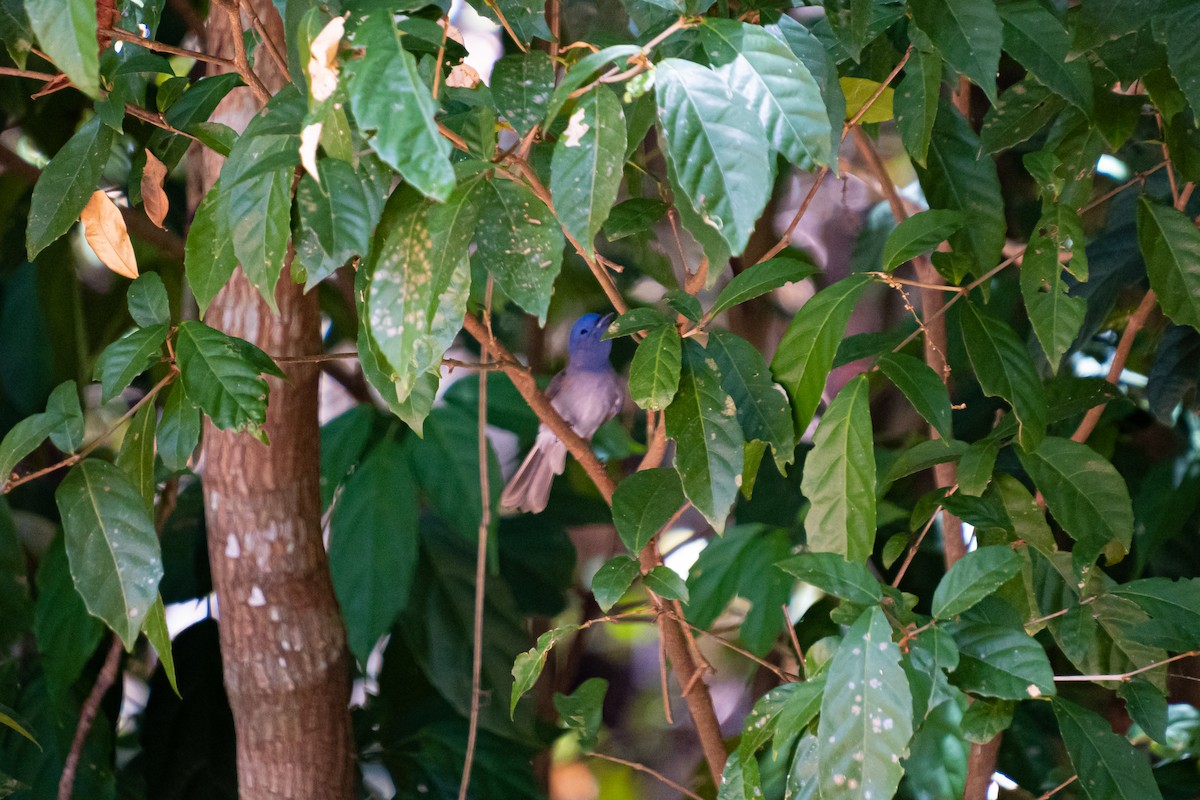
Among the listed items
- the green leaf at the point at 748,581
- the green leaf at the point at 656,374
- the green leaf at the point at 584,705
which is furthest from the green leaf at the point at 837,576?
the green leaf at the point at 748,581

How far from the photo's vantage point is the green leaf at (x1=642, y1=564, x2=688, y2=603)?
0.85m

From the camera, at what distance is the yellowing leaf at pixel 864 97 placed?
2.94 feet

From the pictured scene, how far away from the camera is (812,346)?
0.75 metres

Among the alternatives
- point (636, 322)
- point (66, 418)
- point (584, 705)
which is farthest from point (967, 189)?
point (66, 418)

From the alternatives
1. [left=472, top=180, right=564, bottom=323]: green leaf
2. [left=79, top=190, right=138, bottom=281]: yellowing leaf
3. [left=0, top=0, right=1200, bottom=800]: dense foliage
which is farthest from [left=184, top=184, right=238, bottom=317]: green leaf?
[left=472, top=180, right=564, bottom=323]: green leaf

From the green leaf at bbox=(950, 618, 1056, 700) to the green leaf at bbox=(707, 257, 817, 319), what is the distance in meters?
0.28

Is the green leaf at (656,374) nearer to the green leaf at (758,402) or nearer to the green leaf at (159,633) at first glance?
the green leaf at (758,402)

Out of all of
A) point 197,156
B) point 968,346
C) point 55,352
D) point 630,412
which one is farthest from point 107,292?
point 968,346

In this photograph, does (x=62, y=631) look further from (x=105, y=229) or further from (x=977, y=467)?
(x=977, y=467)

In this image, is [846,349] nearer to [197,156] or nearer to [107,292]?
[197,156]

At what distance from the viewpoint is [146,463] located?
85 cm

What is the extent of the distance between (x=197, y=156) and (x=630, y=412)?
0.86 meters

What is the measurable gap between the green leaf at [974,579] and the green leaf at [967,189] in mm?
240

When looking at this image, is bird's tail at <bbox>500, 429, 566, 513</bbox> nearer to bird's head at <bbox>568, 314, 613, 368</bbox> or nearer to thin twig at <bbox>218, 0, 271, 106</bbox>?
bird's head at <bbox>568, 314, 613, 368</bbox>
